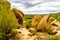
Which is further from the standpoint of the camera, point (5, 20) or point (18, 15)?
point (18, 15)

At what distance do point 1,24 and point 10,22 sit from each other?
1.33 m

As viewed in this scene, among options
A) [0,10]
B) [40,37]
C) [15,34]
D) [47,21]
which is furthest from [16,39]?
[47,21]

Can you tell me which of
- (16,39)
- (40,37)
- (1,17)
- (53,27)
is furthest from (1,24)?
(53,27)

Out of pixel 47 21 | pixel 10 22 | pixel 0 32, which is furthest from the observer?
pixel 47 21

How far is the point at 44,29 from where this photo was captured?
20234 millimetres

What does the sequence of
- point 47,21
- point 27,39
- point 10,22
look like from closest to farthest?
1. point 27,39
2. point 10,22
3. point 47,21

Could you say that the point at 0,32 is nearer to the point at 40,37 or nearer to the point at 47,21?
the point at 40,37

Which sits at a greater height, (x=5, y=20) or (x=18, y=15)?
(x=5, y=20)

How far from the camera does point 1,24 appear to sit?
18.6m

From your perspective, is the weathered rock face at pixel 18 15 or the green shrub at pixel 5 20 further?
the weathered rock face at pixel 18 15

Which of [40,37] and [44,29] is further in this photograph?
[44,29]

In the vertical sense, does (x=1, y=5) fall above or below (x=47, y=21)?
above

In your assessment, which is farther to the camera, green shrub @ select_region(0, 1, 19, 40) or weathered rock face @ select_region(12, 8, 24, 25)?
weathered rock face @ select_region(12, 8, 24, 25)

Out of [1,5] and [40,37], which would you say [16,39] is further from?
[1,5]
